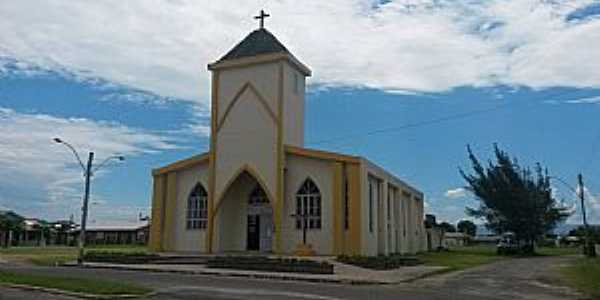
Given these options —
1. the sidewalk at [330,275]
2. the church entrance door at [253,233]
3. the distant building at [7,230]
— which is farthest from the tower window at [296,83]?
the distant building at [7,230]

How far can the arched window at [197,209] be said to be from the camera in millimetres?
39444

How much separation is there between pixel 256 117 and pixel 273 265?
14.1 meters

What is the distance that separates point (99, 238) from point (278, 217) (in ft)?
225

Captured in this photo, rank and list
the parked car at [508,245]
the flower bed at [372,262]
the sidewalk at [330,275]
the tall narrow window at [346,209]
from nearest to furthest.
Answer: the sidewalk at [330,275] < the flower bed at [372,262] < the tall narrow window at [346,209] < the parked car at [508,245]

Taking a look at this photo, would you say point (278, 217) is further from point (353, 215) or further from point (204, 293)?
point (204, 293)

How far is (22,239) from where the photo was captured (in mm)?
95625

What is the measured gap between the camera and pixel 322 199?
3578 cm

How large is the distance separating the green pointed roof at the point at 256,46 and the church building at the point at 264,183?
88 millimetres

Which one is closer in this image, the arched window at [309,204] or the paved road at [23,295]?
the paved road at [23,295]

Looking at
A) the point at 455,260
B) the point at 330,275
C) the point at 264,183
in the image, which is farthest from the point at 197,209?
the point at 330,275

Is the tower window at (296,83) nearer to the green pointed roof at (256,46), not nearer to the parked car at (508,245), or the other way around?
the green pointed roof at (256,46)

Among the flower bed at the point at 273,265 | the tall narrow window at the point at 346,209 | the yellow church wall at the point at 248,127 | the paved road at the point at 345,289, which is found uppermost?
the yellow church wall at the point at 248,127

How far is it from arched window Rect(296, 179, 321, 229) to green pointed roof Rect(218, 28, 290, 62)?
8189 mm

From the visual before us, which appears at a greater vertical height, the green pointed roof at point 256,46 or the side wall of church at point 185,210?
the green pointed roof at point 256,46
